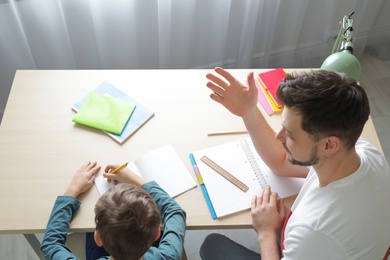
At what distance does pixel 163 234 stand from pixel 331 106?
2.05 ft

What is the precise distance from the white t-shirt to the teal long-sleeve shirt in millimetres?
325

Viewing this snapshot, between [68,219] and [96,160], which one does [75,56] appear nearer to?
[96,160]

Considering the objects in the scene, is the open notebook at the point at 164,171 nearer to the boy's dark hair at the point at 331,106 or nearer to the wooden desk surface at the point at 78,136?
the wooden desk surface at the point at 78,136

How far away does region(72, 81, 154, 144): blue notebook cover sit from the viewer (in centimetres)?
151

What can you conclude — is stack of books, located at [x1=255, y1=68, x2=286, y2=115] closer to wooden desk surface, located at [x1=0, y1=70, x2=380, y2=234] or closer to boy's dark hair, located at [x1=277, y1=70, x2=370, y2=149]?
wooden desk surface, located at [x1=0, y1=70, x2=380, y2=234]

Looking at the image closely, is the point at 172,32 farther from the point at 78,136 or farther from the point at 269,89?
the point at 78,136

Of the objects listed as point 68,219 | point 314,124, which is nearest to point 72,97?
point 68,219

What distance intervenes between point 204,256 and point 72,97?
808 mm

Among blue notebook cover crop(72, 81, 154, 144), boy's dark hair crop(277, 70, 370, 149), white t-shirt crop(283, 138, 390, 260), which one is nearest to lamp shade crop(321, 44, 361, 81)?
boy's dark hair crop(277, 70, 370, 149)

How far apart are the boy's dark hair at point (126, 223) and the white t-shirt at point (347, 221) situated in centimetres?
40

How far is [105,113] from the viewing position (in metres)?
1.57

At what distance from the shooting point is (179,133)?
1534mm

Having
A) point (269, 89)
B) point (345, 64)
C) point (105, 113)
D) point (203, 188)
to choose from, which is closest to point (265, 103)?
point (269, 89)

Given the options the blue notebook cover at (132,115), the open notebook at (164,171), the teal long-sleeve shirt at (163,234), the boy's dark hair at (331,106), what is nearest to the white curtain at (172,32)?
the blue notebook cover at (132,115)
